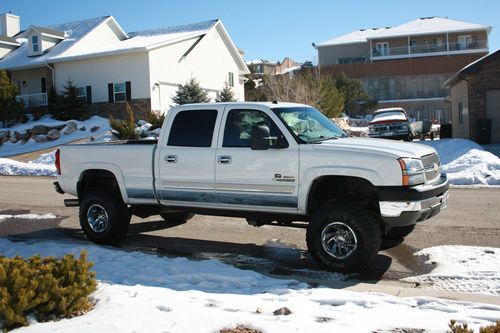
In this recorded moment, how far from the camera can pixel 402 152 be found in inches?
257

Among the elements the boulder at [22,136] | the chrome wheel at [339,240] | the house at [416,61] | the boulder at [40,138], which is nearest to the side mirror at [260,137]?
the chrome wheel at [339,240]

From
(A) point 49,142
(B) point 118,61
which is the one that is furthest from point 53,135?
(B) point 118,61

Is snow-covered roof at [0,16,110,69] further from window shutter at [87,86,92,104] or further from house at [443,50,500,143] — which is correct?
house at [443,50,500,143]

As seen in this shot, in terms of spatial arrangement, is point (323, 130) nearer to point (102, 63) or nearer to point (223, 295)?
point (223, 295)

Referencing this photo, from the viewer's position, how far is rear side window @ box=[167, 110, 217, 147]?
7.70 m

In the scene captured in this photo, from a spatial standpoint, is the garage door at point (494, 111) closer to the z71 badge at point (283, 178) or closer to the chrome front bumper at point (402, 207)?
the chrome front bumper at point (402, 207)

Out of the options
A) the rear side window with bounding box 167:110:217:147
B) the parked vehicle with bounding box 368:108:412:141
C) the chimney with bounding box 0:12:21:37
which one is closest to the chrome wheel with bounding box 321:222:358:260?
the rear side window with bounding box 167:110:217:147

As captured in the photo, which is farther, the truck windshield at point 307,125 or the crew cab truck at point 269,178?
the truck windshield at point 307,125

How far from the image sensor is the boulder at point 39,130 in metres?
31.7

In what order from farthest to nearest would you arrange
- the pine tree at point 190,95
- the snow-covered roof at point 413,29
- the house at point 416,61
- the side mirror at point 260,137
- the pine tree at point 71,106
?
the snow-covered roof at point 413,29 < the house at point 416,61 < the pine tree at point 71,106 < the pine tree at point 190,95 < the side mirror at point 260,137

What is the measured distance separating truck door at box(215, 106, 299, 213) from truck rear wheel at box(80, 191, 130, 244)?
186 centimetres

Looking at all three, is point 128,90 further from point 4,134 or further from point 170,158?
point 170,158

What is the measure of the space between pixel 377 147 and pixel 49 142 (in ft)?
90.4

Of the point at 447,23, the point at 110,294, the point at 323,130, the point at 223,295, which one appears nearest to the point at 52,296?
the point at 110,294
